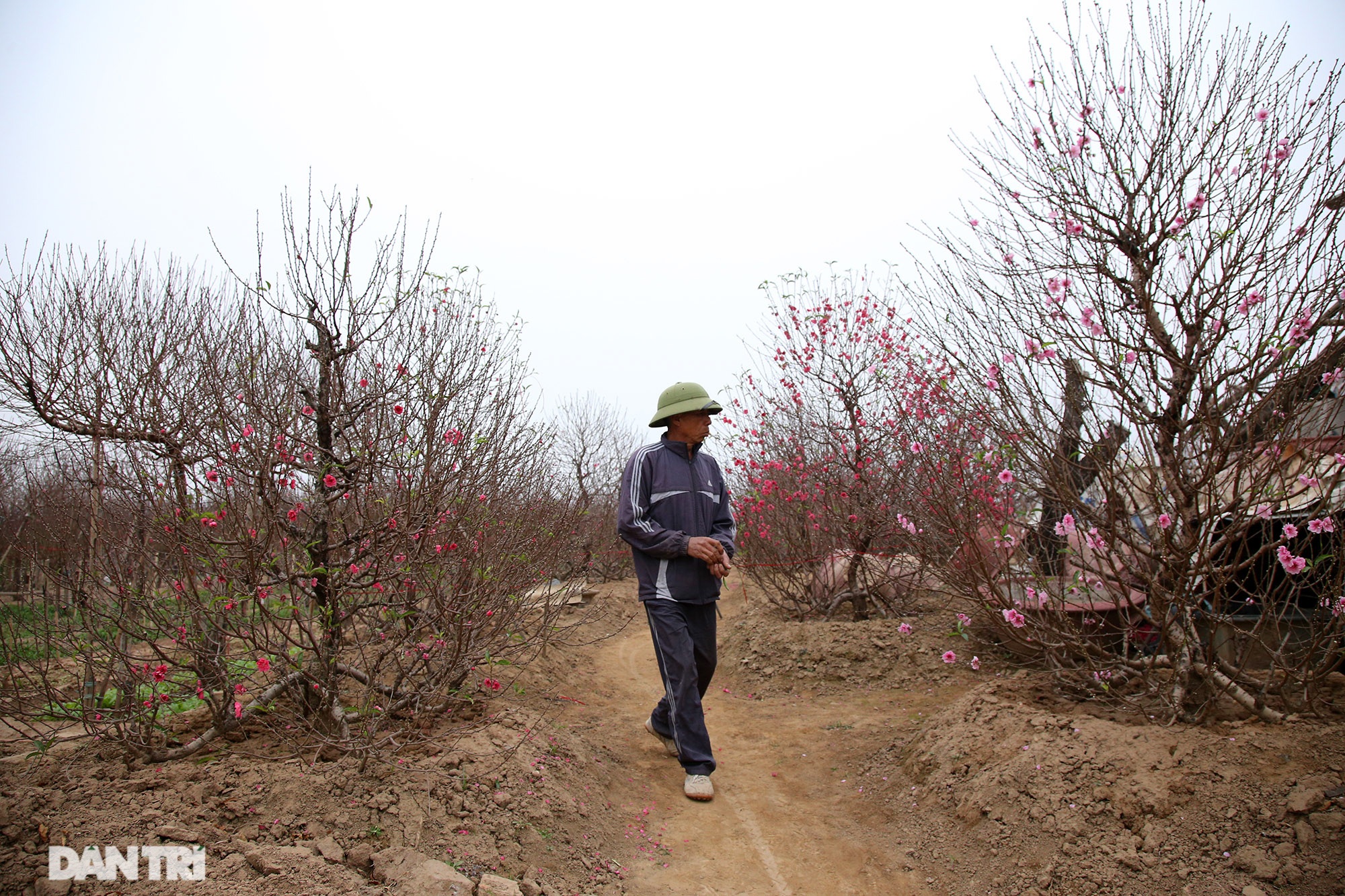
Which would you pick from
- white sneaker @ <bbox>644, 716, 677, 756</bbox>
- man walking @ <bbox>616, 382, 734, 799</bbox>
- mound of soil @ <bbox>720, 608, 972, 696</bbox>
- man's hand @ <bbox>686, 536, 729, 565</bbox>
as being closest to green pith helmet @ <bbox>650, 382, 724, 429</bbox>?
man walking @ <bbox>616, 382, 734, 799</bbox>

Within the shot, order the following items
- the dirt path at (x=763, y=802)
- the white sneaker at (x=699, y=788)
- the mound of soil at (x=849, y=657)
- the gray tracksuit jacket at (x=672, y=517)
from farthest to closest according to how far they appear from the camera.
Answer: the mound of soil at (x=849, y=657) → the gray tracksuit jacket at (x=672, y=517) → the white sneaker at (x=699, y=788) → the dirt path at (x=763, y=802)

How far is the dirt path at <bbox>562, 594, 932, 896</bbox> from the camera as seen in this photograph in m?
2.94

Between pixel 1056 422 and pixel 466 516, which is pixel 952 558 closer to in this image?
pixel 1056 422

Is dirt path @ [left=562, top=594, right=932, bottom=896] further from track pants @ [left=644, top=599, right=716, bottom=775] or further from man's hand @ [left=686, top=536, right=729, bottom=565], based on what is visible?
man's hand @ [left=686, top=536, right=729, bottom=565]

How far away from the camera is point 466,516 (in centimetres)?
362

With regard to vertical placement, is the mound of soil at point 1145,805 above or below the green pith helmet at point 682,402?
below

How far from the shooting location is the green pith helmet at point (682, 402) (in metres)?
3.96

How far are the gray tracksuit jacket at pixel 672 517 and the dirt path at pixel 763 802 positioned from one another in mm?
993

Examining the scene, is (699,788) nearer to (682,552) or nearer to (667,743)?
(667,743)

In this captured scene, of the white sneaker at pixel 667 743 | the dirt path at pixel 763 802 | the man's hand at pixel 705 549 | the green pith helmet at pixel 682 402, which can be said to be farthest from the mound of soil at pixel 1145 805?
the green pith helmet at pixel 682 402

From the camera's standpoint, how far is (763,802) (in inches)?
146

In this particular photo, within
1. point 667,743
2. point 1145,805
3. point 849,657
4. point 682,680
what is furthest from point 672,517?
point 849,657

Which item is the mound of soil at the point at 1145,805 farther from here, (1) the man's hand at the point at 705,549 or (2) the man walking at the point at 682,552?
(1) the man's hand at the point at 705,549

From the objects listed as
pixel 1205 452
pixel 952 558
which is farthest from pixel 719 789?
pixel 1205 452
